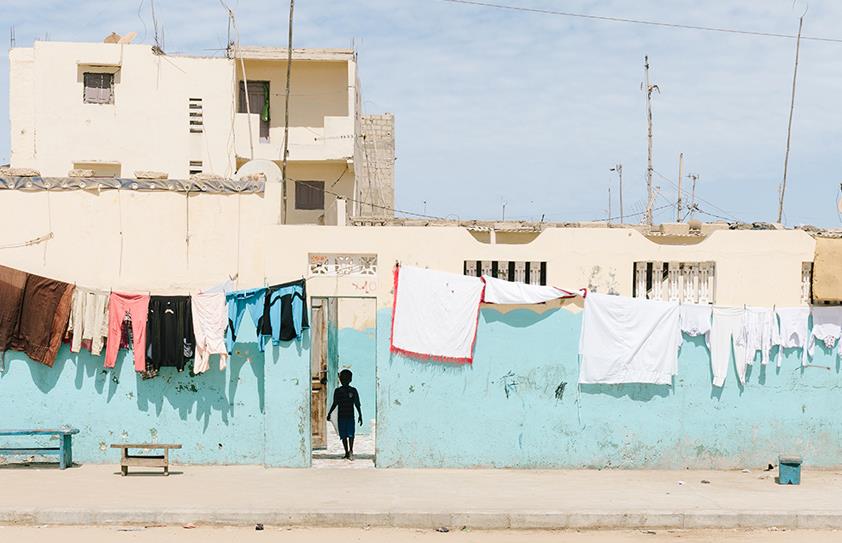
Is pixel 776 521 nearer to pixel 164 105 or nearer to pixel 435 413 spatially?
pixel 435 413

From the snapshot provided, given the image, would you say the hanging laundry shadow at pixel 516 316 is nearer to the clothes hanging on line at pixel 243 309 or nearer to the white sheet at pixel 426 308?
the white sheet at pixel 426 308

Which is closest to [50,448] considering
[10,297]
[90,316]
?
[90,316]

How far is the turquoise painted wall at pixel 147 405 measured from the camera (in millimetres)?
13906

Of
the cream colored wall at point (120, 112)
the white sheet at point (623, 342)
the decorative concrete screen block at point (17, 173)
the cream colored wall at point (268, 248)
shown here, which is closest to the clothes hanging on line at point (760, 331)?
the cream colored wall at point (268, 248)

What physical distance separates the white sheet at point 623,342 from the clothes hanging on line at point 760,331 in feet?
3.52

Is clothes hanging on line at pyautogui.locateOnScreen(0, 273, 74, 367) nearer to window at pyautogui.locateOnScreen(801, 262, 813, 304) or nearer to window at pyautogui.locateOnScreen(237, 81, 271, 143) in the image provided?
window at pyautogui.locateOnScreen(801, 262, 813, 304)

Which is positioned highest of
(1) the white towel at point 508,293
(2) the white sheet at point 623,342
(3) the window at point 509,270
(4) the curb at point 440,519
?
(3) the window at point 509,270

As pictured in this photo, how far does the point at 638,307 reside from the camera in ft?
46.0

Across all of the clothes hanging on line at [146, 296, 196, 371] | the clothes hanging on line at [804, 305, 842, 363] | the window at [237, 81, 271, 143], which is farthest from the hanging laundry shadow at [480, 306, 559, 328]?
the window at [237, 81, 271, 143]

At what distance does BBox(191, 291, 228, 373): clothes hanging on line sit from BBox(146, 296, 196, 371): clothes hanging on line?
14cm

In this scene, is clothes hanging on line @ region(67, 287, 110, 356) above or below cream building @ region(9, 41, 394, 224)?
below

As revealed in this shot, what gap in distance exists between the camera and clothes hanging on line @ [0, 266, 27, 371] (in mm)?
13719

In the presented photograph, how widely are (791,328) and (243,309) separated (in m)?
7.75

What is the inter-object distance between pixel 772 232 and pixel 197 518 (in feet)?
28.7
